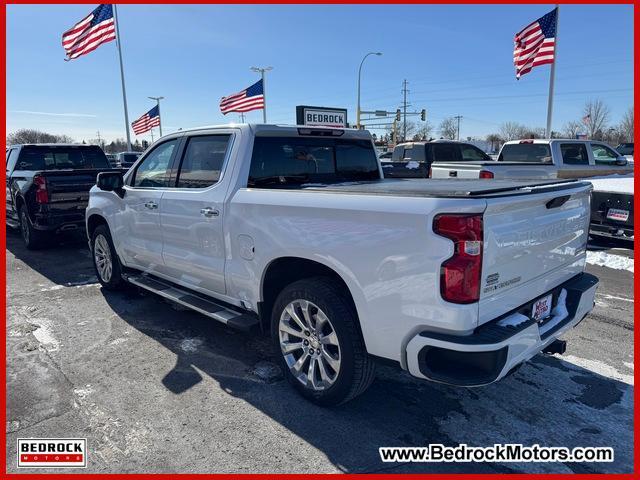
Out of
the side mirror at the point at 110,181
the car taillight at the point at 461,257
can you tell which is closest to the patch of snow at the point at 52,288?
the side mirror at the point at 110,181

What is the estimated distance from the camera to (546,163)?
1034 cm

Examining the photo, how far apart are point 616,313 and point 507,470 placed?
3147 millimetres

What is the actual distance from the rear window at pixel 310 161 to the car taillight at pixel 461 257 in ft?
6.10

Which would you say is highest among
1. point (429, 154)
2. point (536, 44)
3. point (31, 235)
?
point (536, 44)

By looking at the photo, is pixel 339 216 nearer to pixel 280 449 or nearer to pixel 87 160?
pixel 280 449

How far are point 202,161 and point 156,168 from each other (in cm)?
90

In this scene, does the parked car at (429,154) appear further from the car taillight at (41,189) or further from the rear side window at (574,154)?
the car taillight at (41,189)

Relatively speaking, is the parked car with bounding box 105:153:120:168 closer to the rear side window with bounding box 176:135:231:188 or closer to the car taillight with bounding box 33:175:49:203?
the car taillight with bounding box 33:175:49:203

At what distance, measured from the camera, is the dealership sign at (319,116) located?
6867mm

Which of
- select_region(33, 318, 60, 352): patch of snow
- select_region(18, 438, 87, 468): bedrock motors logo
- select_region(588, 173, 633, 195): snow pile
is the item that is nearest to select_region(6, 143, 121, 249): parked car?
select_region(33, 318, 60, 352): patch of snow

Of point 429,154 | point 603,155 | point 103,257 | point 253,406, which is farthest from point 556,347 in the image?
point 603,155

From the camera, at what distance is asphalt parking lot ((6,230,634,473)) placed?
272 cm

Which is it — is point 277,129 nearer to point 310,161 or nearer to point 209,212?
point 310,161

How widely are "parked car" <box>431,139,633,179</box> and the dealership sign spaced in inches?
126
